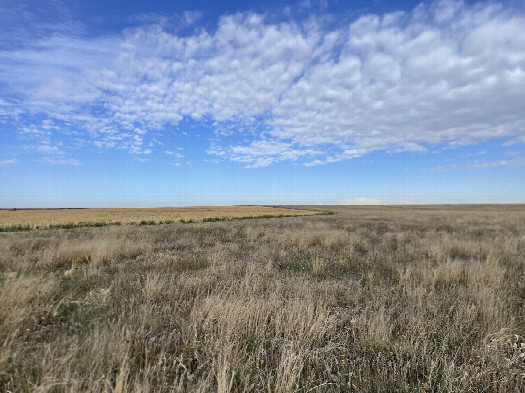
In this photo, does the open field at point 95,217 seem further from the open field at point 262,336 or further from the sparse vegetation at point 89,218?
the open field at point 262,336

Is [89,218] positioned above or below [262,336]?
above

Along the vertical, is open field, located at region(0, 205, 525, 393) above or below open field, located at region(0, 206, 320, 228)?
Answer: below

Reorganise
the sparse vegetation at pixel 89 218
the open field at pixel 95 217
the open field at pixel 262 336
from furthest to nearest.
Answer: the open field at pixel 95 217, the sparse vegetation at pixel 89 218, the open field at pixel 262 336

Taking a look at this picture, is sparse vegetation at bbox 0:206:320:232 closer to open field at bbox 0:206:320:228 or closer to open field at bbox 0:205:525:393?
open field at bbox 0:206:320:228

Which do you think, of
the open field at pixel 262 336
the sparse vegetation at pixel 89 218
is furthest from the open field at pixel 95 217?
the open field at pixel 262 336

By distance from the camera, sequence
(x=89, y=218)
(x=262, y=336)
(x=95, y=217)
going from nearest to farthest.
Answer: (x=262, y=336), (x=89, y=218), (x=95, y=217)

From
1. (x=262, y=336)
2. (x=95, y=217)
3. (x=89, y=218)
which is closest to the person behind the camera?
(x=262, y=336)

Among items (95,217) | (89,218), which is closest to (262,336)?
(89,218)

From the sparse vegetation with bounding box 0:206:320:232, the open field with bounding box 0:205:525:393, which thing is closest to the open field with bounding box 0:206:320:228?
the sparse vegetation with bounding box 0:206:320:232

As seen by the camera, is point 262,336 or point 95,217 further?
point 95,217

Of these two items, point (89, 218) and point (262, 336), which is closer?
point (262, 336)

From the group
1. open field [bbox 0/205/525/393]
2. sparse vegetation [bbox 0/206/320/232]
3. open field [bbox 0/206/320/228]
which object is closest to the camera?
open field [bbox 0/205/525/393]

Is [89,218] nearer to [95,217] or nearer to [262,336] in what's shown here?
[95,217]

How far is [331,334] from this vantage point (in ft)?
11.0
